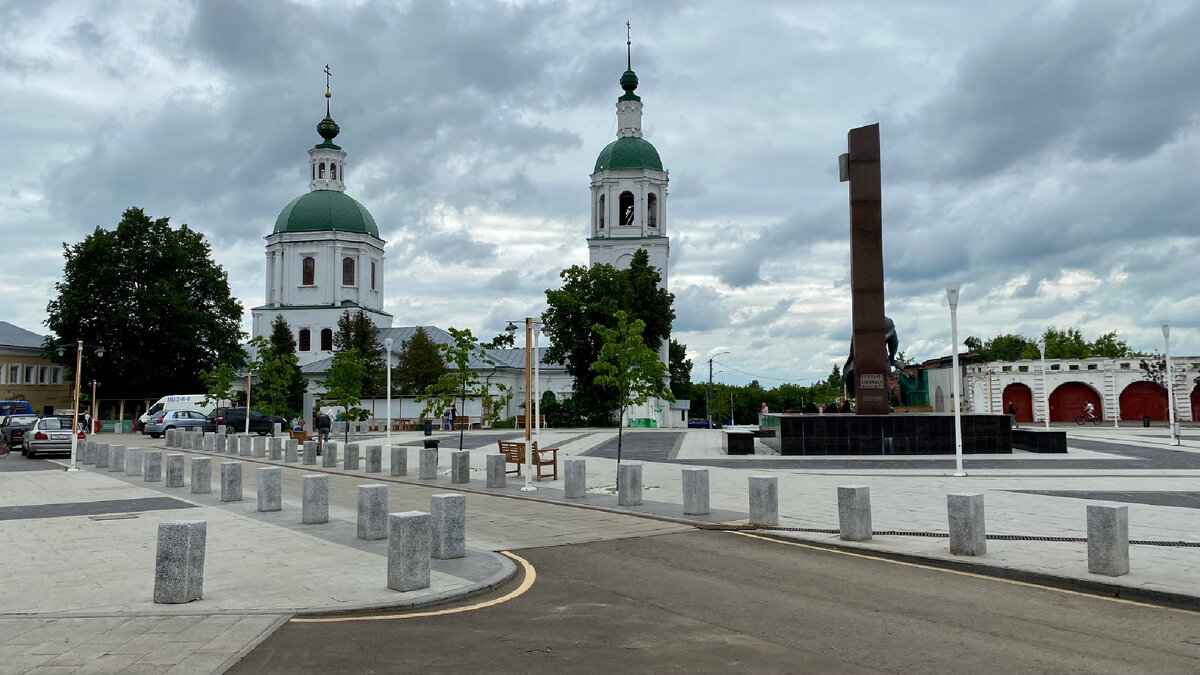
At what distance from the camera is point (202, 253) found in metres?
65.5

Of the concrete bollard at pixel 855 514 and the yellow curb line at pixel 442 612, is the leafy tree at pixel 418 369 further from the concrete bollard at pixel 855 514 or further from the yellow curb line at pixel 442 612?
the yellow curb line at pixel 442 612

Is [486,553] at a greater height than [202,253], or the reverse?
[202,253]

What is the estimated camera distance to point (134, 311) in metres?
60.2

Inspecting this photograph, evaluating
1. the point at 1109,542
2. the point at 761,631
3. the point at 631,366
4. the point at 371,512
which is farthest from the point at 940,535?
the point at 631,366

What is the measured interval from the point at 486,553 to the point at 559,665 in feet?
15.2

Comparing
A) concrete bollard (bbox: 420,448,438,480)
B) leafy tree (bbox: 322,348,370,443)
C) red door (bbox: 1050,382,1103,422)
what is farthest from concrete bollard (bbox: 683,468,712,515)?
red door (bbox: 1050,382,1103,422)

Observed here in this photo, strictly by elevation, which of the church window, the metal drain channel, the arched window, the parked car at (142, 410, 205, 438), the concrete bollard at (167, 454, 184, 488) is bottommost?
the metal drain channel

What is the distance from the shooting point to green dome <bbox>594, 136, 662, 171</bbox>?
69812mm

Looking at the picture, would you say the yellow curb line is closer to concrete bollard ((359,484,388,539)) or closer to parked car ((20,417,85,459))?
concrete bollard ((359,484,388,539))

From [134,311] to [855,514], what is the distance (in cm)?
6044

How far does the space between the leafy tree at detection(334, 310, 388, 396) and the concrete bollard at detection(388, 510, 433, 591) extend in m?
57.5

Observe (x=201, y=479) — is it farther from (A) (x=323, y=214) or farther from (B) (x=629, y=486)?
(A) (x=323, y=214)

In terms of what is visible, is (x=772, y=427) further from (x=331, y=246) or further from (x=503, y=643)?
(x=331, y=246)

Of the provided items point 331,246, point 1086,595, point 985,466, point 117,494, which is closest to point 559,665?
point 1086,595
